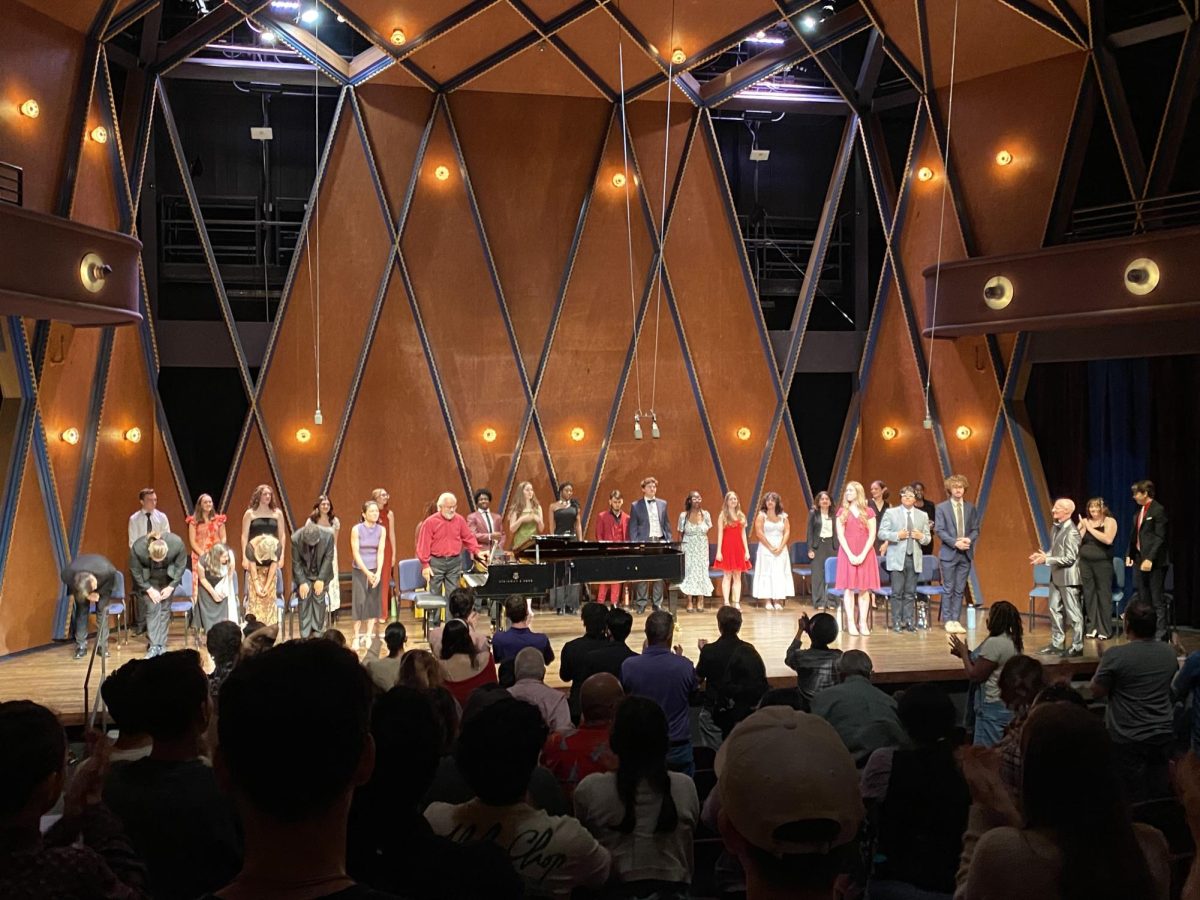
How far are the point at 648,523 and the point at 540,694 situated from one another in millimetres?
7039

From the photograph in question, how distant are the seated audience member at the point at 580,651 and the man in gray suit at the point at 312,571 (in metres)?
3.73

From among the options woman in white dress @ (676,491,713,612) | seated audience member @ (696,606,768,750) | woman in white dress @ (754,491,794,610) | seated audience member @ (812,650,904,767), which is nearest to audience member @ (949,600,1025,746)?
seated audience member @ (696,606,768,750)

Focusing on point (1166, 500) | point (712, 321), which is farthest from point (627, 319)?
point (1166, 500)

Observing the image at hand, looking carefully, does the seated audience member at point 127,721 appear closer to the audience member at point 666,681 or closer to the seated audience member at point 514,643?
the audience member at point 666,681

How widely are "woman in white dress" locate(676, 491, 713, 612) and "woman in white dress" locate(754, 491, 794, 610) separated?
0.49 m

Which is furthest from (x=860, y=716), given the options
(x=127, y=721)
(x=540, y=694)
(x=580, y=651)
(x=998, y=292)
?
(x=998, y=292)

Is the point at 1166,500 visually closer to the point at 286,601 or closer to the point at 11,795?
the point at 286,601

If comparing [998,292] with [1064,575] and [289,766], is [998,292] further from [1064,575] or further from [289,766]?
[289,766]

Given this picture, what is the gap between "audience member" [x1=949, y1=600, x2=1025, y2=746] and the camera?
16.1 ft

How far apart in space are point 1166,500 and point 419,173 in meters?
7.79

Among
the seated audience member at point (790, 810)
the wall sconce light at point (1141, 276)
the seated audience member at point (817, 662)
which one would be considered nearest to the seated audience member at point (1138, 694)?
the seated audience member at point (817, 662)

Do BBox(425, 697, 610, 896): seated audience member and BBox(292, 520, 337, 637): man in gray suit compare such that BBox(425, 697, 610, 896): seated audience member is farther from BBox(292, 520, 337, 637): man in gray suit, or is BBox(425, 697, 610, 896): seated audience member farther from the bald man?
the bald man

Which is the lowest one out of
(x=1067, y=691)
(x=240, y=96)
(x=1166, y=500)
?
(x=1067, y=691)

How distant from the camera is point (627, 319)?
39.8 feet
